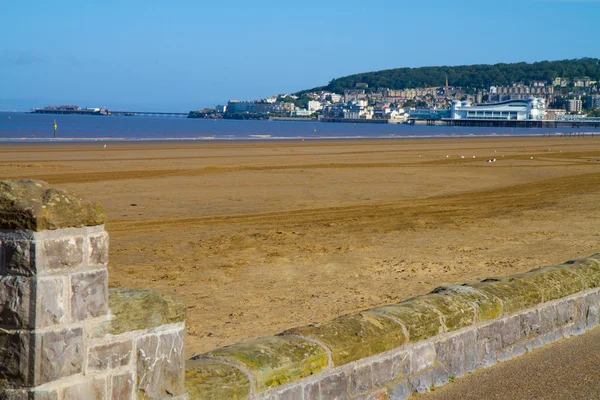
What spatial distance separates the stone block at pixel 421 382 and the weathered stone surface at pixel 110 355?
243cm

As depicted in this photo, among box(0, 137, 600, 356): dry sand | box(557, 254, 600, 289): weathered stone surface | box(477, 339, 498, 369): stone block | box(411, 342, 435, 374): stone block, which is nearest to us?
box(411, 342, 435, 374): stone block

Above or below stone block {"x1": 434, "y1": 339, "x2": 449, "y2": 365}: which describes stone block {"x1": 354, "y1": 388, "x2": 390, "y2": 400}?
below

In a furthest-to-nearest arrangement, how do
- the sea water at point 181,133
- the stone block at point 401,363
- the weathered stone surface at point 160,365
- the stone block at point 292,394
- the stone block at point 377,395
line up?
the sea water at point 181,133, the stone block at point 401,363, the stone block at point 377,395, the stone block at point 292,394, the weathered stone surface at point 160,365

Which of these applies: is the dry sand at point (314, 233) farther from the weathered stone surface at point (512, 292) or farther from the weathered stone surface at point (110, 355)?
the weathered stone surface at point (110, 355)

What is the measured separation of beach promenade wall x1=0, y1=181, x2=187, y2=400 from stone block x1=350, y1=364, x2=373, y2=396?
1.81 m

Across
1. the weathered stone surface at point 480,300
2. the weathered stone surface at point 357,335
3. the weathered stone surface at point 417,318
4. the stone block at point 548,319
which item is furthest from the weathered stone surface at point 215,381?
the stone block at point 548,319

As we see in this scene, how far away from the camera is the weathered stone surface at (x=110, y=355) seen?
330 centimetres

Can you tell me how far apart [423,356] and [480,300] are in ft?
2.50

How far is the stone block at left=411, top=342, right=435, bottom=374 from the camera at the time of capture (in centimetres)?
535

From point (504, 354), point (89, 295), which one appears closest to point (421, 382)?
point (504, 354)

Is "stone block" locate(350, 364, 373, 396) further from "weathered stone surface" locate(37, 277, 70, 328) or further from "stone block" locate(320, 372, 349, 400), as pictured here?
"weathered stone surface" locate(37, 277, 70, 328)

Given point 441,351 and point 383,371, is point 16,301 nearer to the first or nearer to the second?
point 383,371

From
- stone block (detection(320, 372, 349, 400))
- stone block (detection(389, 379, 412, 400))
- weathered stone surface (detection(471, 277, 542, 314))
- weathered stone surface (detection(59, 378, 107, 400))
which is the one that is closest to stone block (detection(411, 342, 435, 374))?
stone block (detection(389, 379, 412, 400))

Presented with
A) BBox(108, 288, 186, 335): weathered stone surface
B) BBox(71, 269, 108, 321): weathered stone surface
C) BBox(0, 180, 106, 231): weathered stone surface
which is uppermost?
BBox(0, 180, 106, 231): weathered stone surface
